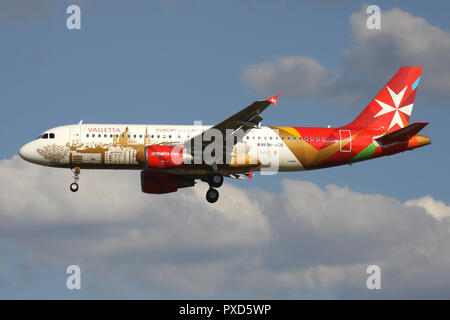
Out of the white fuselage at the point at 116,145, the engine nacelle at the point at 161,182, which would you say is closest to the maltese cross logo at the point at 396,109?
the white fuselage at the point at 116,145

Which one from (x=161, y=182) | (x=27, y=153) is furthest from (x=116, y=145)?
(x=27, y=153)

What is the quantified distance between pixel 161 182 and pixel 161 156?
6506 millimetres

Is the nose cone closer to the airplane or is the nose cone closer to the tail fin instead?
the airplane

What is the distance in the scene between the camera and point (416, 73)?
7019cm

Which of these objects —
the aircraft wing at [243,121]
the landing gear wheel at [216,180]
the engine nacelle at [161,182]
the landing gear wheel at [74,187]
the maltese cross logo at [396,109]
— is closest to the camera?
the aircraft wing at [243,121]

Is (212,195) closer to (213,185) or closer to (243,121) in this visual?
(213,185)

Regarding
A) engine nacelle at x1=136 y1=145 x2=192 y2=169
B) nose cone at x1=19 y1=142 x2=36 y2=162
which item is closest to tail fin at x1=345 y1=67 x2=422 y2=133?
engine nacelle at x1=136 y1=145 x2=192 y2=169

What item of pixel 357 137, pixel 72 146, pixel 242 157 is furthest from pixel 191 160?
pixel 357 137

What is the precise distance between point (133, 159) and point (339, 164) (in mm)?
16617

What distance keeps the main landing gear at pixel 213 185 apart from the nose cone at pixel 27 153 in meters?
14.1

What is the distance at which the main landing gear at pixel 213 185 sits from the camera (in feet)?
216

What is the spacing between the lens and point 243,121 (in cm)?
6072

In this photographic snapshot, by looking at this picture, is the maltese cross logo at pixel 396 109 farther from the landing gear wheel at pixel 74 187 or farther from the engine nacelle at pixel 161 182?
the landing gear wheel at pixel 74 187

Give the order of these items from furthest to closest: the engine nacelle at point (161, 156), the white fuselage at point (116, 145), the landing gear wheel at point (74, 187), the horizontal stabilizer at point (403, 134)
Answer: the landing gear wheel at point (74, 187)
the white fuselage at point (116, 145)
the horizontal stabilizer at point (403, 134)
the engine nacelle at point (161, 156)
